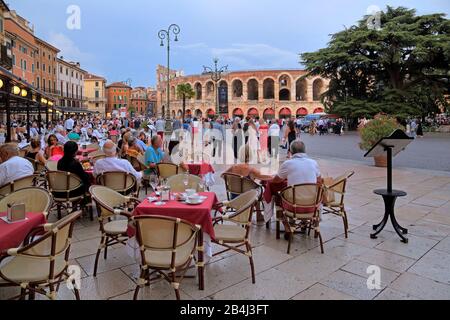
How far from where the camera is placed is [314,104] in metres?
56.1

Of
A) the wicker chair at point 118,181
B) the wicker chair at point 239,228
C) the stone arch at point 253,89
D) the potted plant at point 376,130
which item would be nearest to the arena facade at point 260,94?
the stone arch at point 253,89

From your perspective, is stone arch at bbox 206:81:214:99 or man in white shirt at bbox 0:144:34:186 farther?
stone arch at bbox 206:81:214:99

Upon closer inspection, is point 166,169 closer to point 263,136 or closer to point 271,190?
point 271,190

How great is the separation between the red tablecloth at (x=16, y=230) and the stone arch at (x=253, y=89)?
59980 mm

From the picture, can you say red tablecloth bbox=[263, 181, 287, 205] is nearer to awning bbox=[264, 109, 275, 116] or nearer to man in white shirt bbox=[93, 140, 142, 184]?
man in white shirt bbox=[93, 140, 142, 184]

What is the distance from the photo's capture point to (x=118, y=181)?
500 cm

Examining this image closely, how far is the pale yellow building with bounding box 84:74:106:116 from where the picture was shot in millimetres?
85000

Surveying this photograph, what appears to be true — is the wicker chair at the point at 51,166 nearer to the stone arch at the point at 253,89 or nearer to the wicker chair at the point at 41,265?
the wicker chair at the point at 41,265

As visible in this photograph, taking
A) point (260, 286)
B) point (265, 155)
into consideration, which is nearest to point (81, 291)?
point (260, 286)

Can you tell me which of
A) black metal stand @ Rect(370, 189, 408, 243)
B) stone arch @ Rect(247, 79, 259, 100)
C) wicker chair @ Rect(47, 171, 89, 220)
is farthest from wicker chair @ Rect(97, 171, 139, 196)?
stone arch @ Rect(247, 79, 259, 100)

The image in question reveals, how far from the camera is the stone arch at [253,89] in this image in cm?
6154

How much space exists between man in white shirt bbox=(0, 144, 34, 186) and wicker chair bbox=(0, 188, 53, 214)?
112 cm
